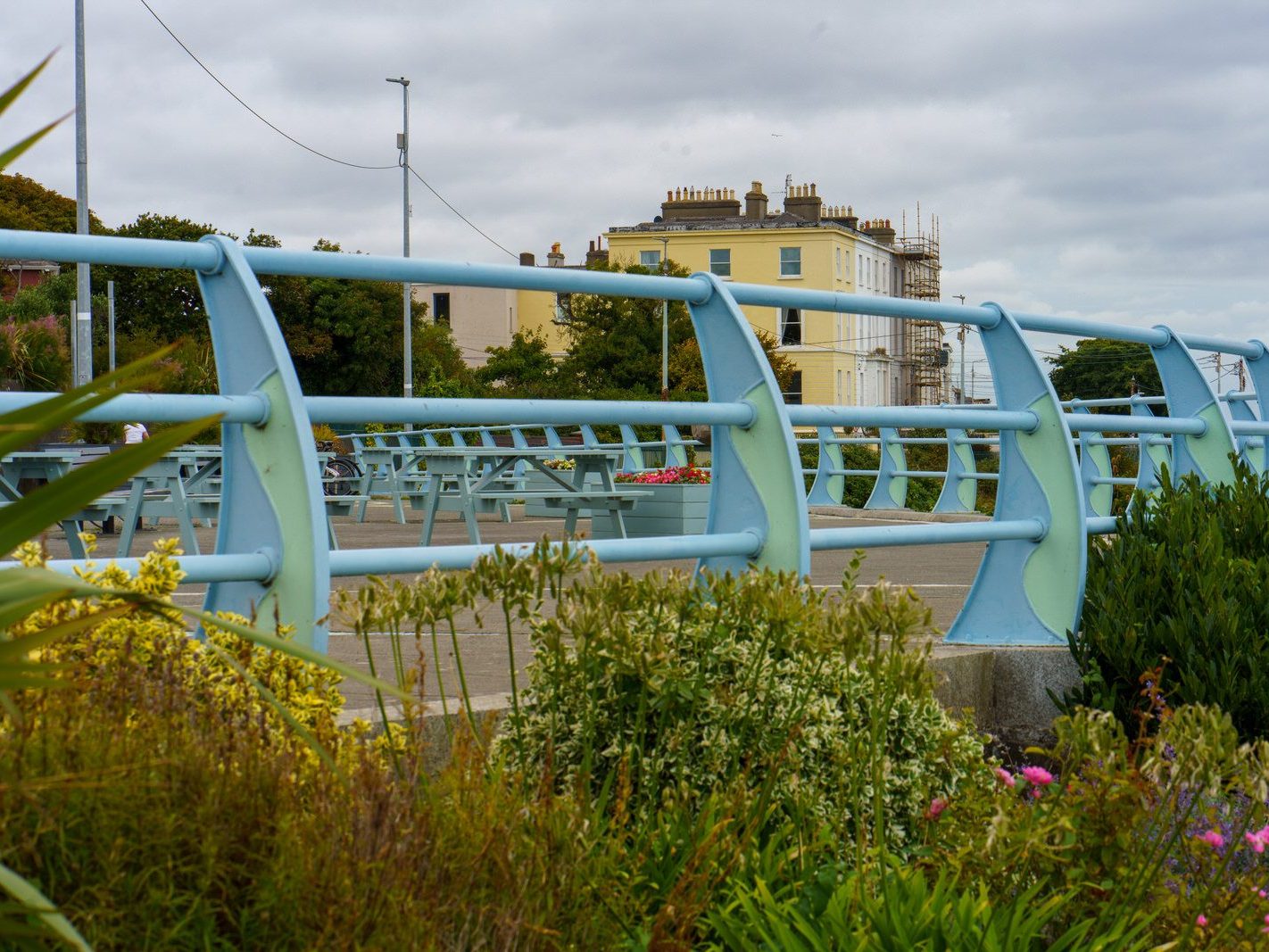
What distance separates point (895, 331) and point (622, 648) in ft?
308

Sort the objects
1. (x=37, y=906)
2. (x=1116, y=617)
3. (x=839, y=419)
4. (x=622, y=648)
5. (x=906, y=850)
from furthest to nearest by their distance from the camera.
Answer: (x=1116, y=617), (x=839, y=419), (x=906, y=850), (x=622, y=648), (x=37, y=906)

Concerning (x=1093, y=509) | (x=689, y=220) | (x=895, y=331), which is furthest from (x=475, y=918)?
(x=895, y=331)

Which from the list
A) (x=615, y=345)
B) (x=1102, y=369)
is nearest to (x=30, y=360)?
(x=615, y=345)

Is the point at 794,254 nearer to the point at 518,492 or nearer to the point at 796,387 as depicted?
the point at 796,387

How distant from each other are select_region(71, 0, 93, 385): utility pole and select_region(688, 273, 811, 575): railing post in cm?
2112

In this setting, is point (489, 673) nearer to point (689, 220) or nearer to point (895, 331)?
point (689, 220)

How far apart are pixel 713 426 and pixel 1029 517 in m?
1.42

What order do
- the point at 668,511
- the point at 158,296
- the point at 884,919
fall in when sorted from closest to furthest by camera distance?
the point at 884,919 → the point at 668,511 → the point at 158,296

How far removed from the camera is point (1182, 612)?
13.7ft

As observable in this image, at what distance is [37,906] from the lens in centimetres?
132

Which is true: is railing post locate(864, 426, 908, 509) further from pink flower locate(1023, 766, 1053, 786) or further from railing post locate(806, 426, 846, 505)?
pink flower locate(1023, 766, 1053, 786)

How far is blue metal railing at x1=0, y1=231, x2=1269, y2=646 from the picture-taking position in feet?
9.87

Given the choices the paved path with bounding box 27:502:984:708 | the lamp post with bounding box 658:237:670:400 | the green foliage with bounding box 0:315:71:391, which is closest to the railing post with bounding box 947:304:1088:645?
the paved path with bounding box 27:502:984:708

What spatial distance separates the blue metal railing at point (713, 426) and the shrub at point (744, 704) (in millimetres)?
330
